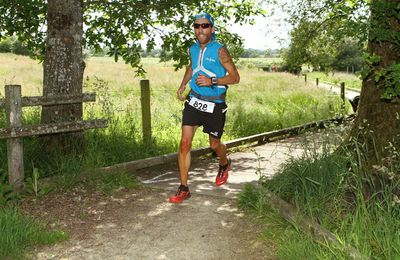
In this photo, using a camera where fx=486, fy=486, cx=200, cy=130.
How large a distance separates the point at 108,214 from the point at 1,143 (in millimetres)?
2827

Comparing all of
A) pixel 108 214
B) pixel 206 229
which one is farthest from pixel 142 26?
pixel 206 229

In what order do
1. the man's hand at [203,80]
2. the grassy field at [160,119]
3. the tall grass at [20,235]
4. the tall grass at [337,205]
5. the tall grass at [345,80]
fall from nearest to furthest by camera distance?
the tall grass at [337,205]
the tall grass at [20,235]
the man's hand at [203,80]
the grassy field at [160,119]
the tall grass at [345,80]

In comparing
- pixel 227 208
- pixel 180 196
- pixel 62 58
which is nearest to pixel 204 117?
pixel 180 196

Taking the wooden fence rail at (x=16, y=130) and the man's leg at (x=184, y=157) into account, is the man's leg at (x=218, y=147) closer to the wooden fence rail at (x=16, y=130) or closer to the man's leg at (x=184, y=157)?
the man's leg at (x=184, y=157)

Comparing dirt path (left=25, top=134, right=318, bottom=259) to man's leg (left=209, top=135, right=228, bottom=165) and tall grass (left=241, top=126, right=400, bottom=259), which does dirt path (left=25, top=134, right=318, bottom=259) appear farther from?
man's leg (left=209, top=135, right=228, bottom=165)

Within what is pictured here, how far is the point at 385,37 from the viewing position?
14.5 feet

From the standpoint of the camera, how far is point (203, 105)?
19.2 ft

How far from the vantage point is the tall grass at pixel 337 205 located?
3.96 metres

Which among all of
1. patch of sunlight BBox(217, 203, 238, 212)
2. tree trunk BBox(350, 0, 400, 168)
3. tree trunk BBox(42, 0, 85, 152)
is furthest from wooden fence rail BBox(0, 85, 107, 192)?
tree trunk BBox(350, 0, 400, 168)

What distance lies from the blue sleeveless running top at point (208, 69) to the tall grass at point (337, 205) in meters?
1.22

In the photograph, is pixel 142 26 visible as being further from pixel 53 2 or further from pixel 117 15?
pixel 53 2

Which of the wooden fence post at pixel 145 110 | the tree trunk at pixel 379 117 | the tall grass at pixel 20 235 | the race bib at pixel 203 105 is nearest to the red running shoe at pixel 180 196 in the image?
the race bib at pixel 203 105

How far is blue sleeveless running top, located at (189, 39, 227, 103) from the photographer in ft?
18.8

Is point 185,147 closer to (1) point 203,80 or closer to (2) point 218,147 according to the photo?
(2) point 218,147
